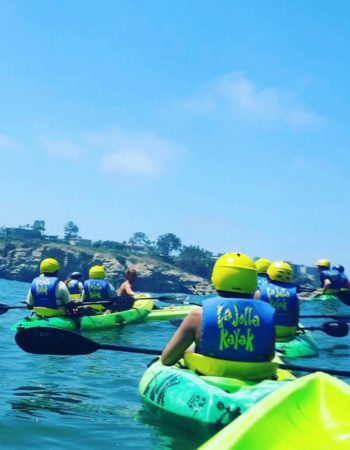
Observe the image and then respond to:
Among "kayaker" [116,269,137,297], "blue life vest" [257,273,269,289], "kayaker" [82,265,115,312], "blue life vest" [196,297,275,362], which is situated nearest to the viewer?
"blue life vest" [196,297,275,362]

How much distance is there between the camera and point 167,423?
568cm

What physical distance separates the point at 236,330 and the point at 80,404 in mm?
2089

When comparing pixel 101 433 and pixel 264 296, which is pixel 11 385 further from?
pixel 264 296

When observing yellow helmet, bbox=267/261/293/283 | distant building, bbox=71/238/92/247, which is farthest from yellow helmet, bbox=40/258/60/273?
distant building, bbox=71/238/92/247

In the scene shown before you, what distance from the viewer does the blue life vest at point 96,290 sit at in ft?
49.3

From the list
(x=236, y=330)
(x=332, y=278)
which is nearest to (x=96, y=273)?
(x=236, y=330)

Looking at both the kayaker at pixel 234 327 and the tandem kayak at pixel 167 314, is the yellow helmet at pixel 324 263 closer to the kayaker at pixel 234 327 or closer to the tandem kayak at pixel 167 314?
the tandem kayak at pixel 167 314

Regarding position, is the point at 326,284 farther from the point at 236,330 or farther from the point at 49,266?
the point at 236,330

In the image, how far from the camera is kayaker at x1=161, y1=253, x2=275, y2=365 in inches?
221

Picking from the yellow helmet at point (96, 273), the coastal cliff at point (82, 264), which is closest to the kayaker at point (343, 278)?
the yellow helmet at point (96, 273)

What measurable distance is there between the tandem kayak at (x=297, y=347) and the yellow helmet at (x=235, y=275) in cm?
442

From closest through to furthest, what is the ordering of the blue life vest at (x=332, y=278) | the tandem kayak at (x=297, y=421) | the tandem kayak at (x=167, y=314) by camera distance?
the tandem kayak at (x=297, y=421)
the tandem kayak at (x=167, y=314)
the blue life vest at (x=332, y=278)

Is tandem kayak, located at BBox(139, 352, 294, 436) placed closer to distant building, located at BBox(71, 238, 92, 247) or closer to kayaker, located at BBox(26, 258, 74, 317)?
kayaker, located at BBox(26, 258, 74, 317)

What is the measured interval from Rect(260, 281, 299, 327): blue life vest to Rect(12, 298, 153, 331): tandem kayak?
A: 3941 mm
